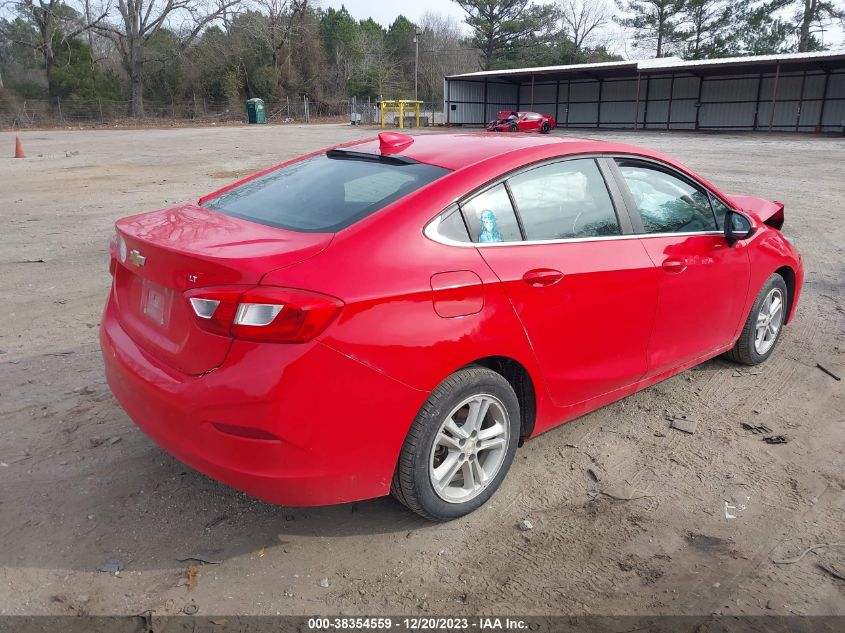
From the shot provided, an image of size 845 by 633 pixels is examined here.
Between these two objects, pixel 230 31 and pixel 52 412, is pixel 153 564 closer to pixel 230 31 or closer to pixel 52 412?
pixel 52 412

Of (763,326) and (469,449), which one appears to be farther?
(763,326)

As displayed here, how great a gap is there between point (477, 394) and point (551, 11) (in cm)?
7249

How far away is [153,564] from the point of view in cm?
269

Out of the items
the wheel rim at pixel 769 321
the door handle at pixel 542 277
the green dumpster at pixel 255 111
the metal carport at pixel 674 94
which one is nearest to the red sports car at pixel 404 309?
the door handle at pixel 542 277

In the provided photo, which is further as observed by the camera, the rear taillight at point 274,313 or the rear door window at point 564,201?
the rear door window at point 564,201

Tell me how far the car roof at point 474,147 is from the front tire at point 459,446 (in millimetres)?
1024

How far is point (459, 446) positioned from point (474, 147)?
1464 mm

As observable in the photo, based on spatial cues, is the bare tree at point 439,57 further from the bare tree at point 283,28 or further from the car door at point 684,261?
the car door at point 684,261

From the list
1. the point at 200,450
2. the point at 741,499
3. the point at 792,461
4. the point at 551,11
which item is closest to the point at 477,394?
the point at 200,450

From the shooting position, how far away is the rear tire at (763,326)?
177 inches

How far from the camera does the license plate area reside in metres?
2.68

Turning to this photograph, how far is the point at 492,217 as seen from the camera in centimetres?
298

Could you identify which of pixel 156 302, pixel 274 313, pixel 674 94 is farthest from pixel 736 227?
pixel 674 94

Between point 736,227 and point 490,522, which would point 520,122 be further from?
point 490,522
